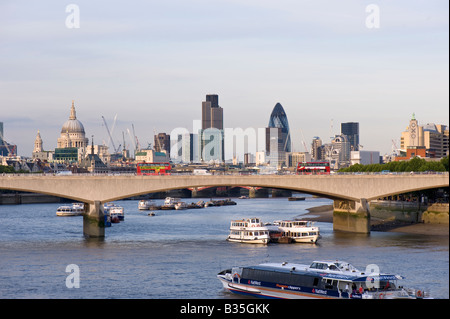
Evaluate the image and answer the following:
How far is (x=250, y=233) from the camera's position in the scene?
74.4 meters

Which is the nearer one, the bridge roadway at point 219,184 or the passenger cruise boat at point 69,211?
the bridge roadway at point 219,184

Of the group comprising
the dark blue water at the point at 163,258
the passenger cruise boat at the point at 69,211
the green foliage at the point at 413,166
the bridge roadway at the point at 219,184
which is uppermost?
the green foliage at the point at 413,166

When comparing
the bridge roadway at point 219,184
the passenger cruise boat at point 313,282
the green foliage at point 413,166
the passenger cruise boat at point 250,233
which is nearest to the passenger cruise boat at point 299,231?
the passenger cruise boat at point 250,233

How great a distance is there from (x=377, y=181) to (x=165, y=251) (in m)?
30.6

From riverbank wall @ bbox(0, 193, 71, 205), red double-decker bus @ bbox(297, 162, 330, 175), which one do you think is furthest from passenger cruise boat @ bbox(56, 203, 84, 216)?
riverbank wall @ bbox(0, 193, 71, 205)

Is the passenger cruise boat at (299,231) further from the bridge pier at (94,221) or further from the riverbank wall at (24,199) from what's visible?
the riverbank wall at (24,199)

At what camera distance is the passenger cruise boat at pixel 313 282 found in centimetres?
3866

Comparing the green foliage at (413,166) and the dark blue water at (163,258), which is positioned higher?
the green foliage at (413,166)

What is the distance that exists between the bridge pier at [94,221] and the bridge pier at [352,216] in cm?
2761

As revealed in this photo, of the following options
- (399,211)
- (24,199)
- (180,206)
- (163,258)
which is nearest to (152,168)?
(399,211)

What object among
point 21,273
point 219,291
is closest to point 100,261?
point 21,273

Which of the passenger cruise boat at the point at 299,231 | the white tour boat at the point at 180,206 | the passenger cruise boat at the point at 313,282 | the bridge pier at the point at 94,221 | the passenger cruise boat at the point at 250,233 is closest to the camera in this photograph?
the passenger cruise boat at the point at 313,282

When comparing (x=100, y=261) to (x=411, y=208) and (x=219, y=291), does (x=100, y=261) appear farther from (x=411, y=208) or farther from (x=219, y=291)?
(x=411, y=208)

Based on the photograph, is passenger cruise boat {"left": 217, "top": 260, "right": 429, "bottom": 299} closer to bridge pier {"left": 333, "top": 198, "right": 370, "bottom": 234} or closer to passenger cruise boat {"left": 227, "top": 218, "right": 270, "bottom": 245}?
passenger cruise boat {"left": 227, "top": 218, "right": 270, "bottom": 245}
